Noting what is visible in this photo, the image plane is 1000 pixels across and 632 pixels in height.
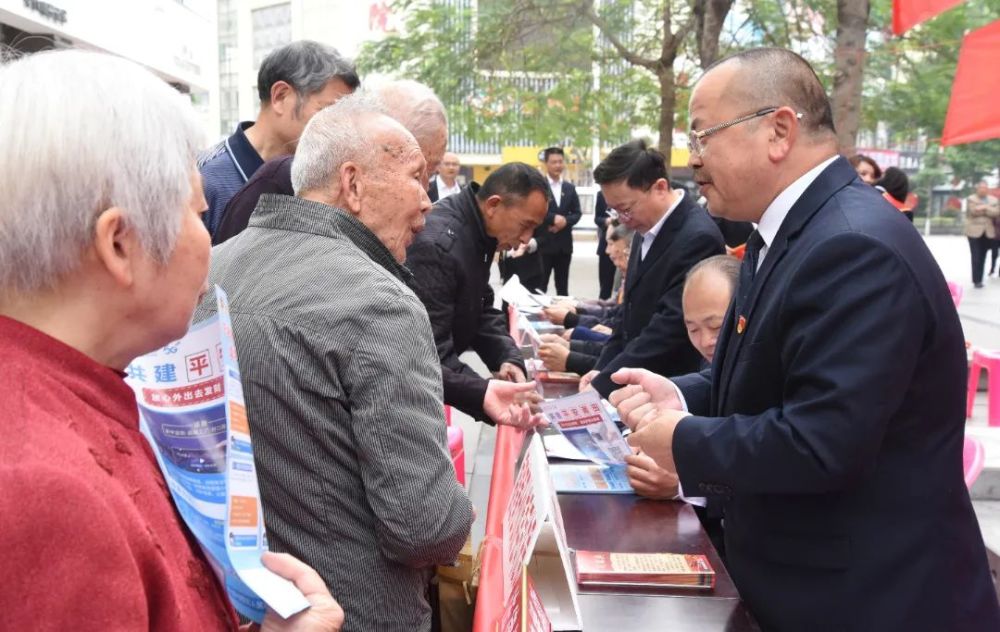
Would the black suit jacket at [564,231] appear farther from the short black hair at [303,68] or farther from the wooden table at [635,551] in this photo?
the wooden table at [635,551]

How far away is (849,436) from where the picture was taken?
58.2 inches

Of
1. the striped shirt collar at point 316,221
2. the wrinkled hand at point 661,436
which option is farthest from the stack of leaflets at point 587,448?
the striped shirt collar at point 316,221

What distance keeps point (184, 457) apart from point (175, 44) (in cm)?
1681

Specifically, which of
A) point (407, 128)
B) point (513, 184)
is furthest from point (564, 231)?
point (407, 128)

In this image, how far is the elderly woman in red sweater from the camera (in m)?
0.75

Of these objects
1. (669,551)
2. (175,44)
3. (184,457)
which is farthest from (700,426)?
(175,44)

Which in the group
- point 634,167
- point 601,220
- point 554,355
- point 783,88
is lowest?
point 554,355

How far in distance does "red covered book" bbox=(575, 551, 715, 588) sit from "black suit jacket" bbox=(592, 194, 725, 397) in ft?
5.23

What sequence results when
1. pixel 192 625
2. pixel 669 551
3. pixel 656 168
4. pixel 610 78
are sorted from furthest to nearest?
pixel 610 78 < pixel 656 168 < pixel 669 551 < pixel 192 625

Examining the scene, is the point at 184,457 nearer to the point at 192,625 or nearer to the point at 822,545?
the point at 192,625

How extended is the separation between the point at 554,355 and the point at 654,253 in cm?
86

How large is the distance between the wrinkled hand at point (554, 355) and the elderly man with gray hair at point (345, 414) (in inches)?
99.2

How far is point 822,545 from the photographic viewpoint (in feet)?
5.24

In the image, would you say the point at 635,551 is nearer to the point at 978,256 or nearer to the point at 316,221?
the point at 316,221
